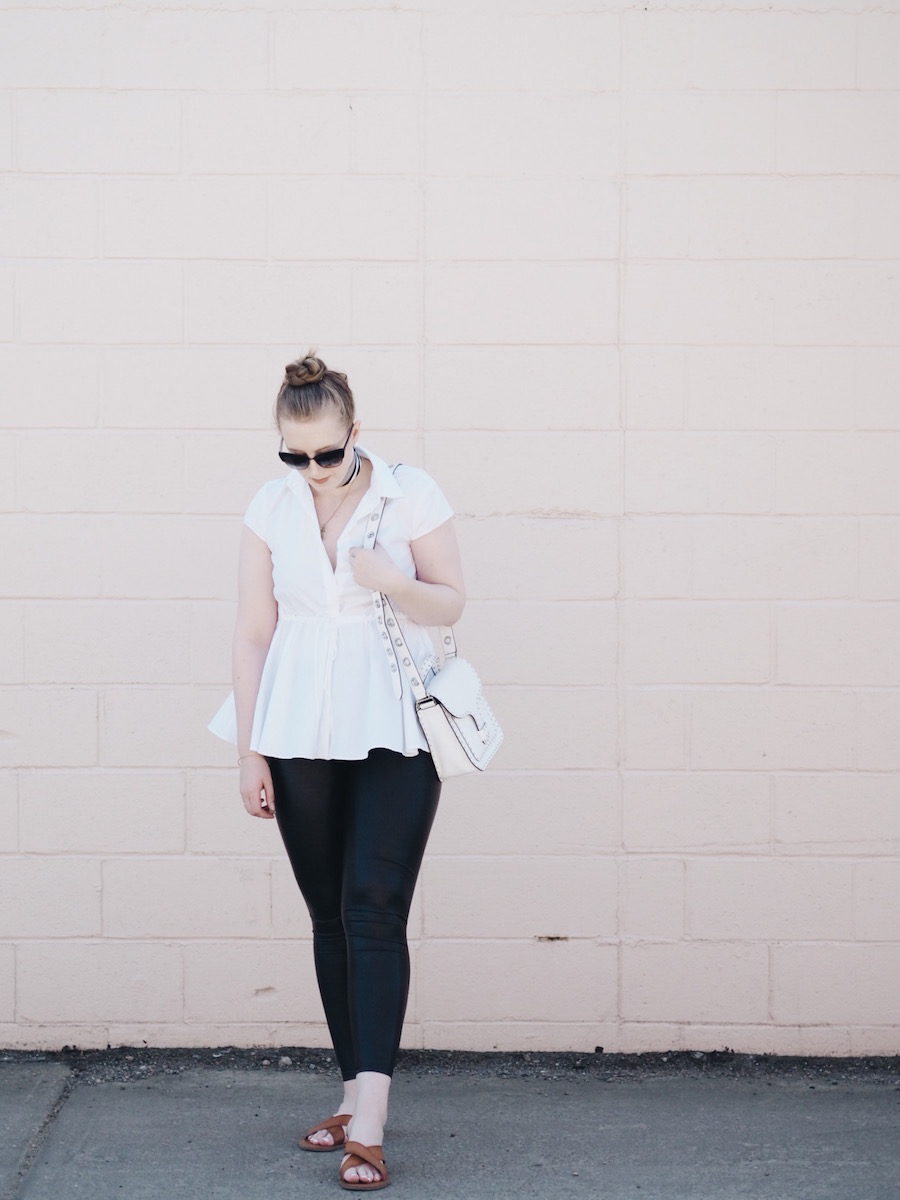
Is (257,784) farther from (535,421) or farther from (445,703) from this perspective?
(535,421)

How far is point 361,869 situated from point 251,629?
2.01 feet

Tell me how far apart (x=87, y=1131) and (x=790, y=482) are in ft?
8.31

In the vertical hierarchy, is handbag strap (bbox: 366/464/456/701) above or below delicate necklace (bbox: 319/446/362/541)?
below

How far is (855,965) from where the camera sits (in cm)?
393

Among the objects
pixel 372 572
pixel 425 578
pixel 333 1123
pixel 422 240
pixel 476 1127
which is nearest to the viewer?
pixel 372 572

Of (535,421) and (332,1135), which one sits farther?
(535,421)

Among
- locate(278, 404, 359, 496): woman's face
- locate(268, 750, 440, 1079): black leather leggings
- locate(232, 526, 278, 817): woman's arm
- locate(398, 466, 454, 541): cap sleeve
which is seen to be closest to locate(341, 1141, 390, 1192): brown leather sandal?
locate(268, 750, 440, 1079): black leather leggings

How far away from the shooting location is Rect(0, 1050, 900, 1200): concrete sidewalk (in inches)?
121

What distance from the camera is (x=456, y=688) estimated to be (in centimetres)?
305

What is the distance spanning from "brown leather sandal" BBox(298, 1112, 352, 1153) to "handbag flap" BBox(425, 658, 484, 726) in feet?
3.36

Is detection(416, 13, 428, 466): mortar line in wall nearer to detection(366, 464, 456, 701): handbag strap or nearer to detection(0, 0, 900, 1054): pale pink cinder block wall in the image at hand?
detection(0, 0, 900, 1054): pale pink cinder block wall

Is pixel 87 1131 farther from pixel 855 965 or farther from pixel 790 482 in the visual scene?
pixel 790 482

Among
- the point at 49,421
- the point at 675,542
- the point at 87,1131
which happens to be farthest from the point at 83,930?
the point at 675,542

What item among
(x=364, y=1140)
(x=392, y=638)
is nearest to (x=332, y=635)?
(x=392, y=638)
